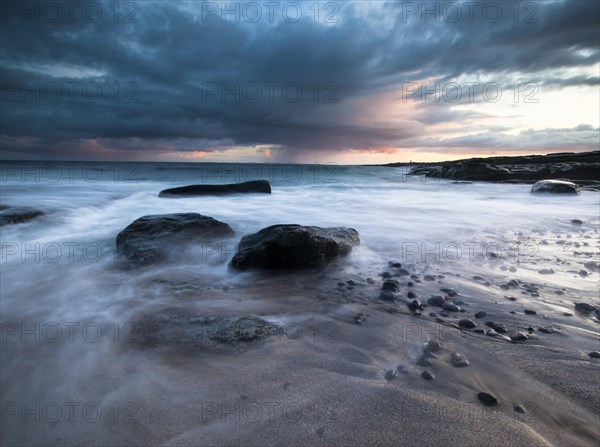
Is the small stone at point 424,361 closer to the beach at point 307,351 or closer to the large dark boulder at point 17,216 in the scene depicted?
the beach at point 307,351

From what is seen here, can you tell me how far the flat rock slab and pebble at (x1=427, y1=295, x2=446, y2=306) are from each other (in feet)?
4.89

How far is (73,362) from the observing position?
2.27 metres

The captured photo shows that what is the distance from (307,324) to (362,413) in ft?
3.49

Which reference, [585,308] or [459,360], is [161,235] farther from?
[585,308]

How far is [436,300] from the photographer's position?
306 cm

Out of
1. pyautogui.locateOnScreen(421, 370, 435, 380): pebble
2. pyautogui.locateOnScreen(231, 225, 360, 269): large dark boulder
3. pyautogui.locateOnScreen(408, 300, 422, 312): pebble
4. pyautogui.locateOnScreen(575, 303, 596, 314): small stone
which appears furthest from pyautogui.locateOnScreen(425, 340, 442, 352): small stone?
pyautogui.locateOnScreen(231, 225, 360, 269): large dark boulder

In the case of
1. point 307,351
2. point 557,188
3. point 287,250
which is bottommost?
point 307,351

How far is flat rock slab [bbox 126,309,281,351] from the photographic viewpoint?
93.9 inches

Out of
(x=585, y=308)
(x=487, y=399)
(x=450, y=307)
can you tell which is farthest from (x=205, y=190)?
(x=487, y=399)

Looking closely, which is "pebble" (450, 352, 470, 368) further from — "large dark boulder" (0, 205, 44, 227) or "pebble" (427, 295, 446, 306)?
"large dark boulder" (0, 205, 44, 227)

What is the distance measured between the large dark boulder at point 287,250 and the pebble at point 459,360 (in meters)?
2.16

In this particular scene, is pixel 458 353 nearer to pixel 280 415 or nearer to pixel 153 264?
pixel 280 415

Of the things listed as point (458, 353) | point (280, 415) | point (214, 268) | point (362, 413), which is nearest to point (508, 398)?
point (458, 353)

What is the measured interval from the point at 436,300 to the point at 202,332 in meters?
2.13
